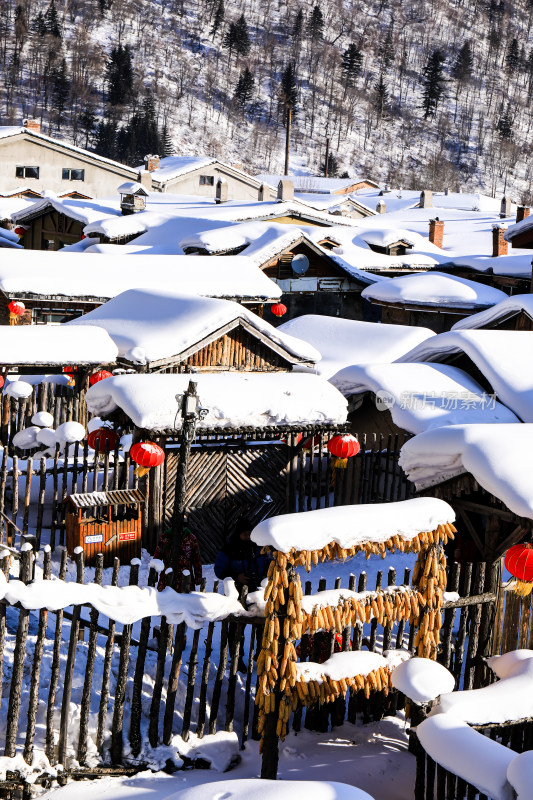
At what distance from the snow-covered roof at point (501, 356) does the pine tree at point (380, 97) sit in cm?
11972

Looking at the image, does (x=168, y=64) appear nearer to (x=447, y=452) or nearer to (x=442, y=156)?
(x=442, y=156)

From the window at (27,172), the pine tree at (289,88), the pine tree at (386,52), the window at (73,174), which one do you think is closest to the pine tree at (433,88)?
the pine tree at (386,52)

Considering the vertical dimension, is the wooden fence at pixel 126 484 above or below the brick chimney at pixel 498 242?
below

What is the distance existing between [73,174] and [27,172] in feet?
8.87

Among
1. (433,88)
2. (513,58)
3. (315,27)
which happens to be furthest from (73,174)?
(513,58)

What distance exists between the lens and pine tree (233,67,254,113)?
123 metres

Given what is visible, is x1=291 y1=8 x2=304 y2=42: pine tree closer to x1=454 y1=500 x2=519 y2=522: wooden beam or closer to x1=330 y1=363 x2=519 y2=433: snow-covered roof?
x1=330 y1=363 x2=519 y2=433: snow-covered roof

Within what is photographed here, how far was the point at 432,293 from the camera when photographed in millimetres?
29344

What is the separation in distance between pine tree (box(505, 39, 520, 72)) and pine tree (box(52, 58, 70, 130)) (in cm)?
8027

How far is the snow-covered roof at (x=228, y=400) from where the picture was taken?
1237 centimetres

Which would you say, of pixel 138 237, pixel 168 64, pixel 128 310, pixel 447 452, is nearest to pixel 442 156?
pixel 168 64

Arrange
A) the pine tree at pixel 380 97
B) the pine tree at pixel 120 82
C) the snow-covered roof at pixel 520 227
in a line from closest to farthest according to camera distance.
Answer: the snow-covered roof at pixel 520 227 < the pine tree at pixel 120 82 < the pine tree at pixel 380 97

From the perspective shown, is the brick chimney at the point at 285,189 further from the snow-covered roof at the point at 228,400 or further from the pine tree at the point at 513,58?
the pine tree at the point at 513,58

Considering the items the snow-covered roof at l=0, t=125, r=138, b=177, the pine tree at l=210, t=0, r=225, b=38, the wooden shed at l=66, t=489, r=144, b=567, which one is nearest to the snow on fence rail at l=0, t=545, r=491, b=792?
the wooden shed at l=66, t=489, r=144, b=567
